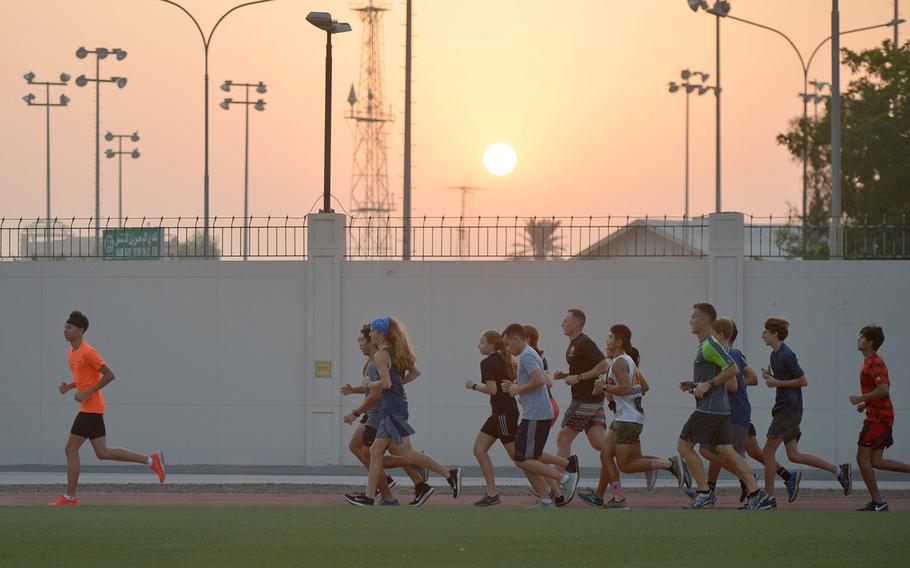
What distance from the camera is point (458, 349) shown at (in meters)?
19.1

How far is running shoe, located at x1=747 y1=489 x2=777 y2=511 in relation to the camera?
41.0ft

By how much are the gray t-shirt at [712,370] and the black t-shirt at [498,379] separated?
1885 millimetres

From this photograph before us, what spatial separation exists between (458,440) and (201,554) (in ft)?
34.5

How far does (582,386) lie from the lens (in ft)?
44.9

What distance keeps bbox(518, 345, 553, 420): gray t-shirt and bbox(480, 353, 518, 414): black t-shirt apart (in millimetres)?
413

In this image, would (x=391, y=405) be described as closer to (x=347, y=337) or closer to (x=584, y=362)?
(x=584, y=362)

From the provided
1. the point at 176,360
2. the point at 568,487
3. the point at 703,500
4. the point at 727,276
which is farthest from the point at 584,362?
the point at 176,360

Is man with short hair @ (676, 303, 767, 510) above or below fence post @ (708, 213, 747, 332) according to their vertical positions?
below

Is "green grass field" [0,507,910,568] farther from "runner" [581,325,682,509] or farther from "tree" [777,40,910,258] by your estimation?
"tree" [777,40,910,258]

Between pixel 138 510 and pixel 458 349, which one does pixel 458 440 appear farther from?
pixel 138 510

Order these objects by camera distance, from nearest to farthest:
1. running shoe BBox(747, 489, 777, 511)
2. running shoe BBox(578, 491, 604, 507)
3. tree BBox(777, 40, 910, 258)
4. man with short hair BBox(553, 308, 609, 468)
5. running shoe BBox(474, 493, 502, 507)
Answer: running shoe BBox(747, 489, 777, 511), running shoe BBox(578, 491, 604, 507), running shoe BBox(474, 493, 502, 507), man with short hair BBox(553, 308, 609, 468), tree BBox(777, 40, 910, 258)

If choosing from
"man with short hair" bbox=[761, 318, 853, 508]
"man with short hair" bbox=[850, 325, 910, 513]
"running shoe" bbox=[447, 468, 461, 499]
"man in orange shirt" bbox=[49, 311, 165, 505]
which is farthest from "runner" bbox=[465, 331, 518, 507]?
"man in orange shirt" bbox=[49, 311, 165, 505]

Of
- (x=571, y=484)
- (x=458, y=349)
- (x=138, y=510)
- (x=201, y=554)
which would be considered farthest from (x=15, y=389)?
(x=201, y=554)

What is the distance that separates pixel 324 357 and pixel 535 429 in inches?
262
